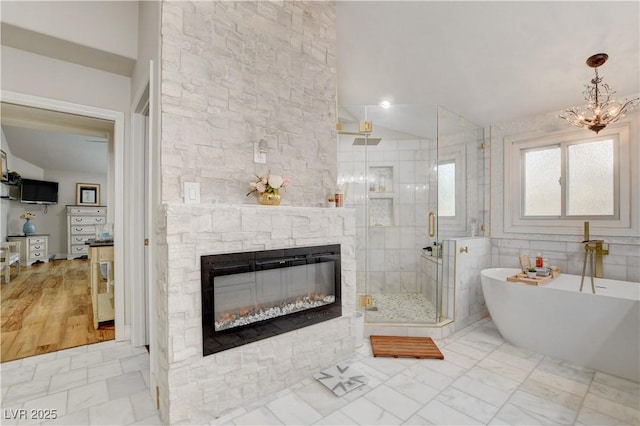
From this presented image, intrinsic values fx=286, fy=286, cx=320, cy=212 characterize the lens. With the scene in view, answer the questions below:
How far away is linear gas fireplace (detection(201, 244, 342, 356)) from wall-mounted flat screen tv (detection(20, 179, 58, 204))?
805 cm

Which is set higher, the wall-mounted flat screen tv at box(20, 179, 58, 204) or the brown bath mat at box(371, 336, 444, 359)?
the wall-mounted flat screen tv at box(20, 179, 58, 204)

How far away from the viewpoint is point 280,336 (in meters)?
2.03

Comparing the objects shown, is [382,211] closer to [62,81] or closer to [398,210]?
[398,210]

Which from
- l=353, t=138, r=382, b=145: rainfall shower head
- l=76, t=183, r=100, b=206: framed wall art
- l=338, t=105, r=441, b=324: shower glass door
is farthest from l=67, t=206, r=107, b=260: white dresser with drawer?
l=353, t=138, r=382, b=145: rainfall shower head

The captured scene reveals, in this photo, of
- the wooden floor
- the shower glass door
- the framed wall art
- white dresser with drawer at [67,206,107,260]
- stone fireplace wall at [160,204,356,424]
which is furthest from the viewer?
the framed wall art

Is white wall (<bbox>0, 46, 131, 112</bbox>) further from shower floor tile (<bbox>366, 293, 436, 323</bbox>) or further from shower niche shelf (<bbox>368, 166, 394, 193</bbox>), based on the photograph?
shower floor tile (<bbox>366, 293, 436, 323</bbox>)

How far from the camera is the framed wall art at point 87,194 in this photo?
803 centimetres

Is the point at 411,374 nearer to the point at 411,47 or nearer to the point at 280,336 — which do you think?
the point at 280,336

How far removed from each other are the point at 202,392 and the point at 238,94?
1911mm

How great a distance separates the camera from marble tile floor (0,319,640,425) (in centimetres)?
171

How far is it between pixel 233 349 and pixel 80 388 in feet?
4.02

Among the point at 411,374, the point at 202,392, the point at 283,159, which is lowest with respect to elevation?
the point at 411,374

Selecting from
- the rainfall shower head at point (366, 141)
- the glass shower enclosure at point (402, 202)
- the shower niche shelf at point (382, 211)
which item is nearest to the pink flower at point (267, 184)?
the glass shower enclosure at point (402, 202)

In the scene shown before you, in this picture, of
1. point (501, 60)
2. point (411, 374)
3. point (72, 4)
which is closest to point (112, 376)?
point (411, 374)
